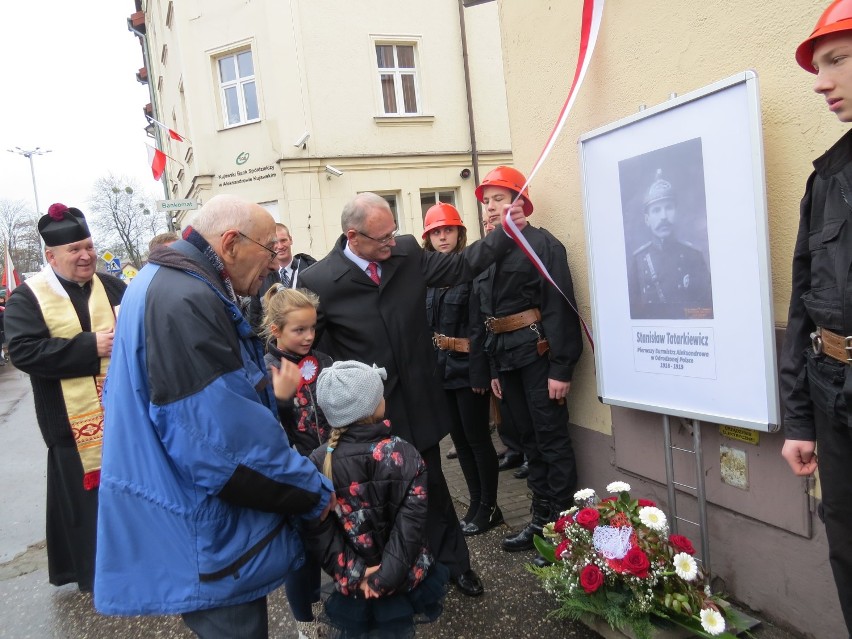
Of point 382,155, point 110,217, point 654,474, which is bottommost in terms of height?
point 654,474

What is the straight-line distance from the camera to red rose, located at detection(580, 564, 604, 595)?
235 cm

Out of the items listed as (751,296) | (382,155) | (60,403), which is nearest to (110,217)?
(382,155)

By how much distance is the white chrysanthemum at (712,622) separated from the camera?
2111 millimetres

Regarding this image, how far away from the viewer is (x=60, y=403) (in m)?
3.54

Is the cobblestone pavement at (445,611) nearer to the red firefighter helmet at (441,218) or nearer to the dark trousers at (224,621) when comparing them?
the dark trousers at (224,621)

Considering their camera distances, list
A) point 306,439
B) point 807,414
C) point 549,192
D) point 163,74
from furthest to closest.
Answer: point 163,74
point 549,192
point 306,439
point 807,414

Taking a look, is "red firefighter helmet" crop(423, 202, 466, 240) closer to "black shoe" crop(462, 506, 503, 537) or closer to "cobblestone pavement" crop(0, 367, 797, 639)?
"black shoe" crop(462, 506, 503, 537)

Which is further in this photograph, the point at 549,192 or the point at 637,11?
the point at 549,192

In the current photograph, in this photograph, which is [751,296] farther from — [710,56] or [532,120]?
[532,120]

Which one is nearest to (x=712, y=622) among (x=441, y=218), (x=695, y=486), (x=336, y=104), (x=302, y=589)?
(x=695, y=486)

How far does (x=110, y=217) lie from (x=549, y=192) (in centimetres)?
4027

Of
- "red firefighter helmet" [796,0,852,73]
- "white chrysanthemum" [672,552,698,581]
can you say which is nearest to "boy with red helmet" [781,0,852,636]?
"red firefighter helmet" [796,0,852,73]

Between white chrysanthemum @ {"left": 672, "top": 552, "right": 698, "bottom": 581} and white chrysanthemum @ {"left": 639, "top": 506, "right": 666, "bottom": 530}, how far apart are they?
159mm

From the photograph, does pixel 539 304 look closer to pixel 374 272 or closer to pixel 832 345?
pixel 374 272
